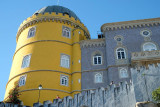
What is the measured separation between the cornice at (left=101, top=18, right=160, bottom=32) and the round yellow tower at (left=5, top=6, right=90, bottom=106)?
4056 mm

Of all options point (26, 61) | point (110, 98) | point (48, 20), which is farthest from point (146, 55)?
point (26, 61)

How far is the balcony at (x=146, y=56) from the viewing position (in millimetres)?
24906

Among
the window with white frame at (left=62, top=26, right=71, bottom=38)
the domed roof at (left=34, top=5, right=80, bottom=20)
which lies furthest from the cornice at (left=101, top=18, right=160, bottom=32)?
the domed roof at (left=34, top=5, right=80, bottom=20)

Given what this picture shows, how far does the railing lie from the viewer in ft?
81.9

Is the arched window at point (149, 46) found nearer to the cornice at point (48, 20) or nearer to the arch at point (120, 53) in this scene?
the arch at point (120, 53)

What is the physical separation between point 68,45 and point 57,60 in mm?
2955

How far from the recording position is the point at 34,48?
2941 centimetres

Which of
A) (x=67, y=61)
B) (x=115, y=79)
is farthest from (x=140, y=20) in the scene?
(x=67, y=61)

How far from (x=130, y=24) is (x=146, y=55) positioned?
18.2 ft

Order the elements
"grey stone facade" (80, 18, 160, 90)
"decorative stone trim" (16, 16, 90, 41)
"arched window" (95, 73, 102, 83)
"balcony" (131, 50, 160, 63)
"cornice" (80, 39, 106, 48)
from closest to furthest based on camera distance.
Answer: "balcony" (131, 50, 160, 63) < "grey stone facade" (80, 18, 160, 90) < "arched window" (95, 73, 102, 83) < "cornice" (80, 39, 106, 48) < "decorative stone trim" (16, 16, 90, 41)

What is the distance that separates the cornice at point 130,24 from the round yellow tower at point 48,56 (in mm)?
4056

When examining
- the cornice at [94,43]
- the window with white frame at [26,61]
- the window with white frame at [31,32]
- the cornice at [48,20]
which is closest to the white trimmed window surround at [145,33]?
the cornice at [94,43]

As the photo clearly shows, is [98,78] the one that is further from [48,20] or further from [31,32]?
[31,32]

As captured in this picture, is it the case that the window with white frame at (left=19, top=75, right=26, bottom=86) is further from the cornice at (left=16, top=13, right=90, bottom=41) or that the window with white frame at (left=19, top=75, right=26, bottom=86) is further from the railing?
the railing
